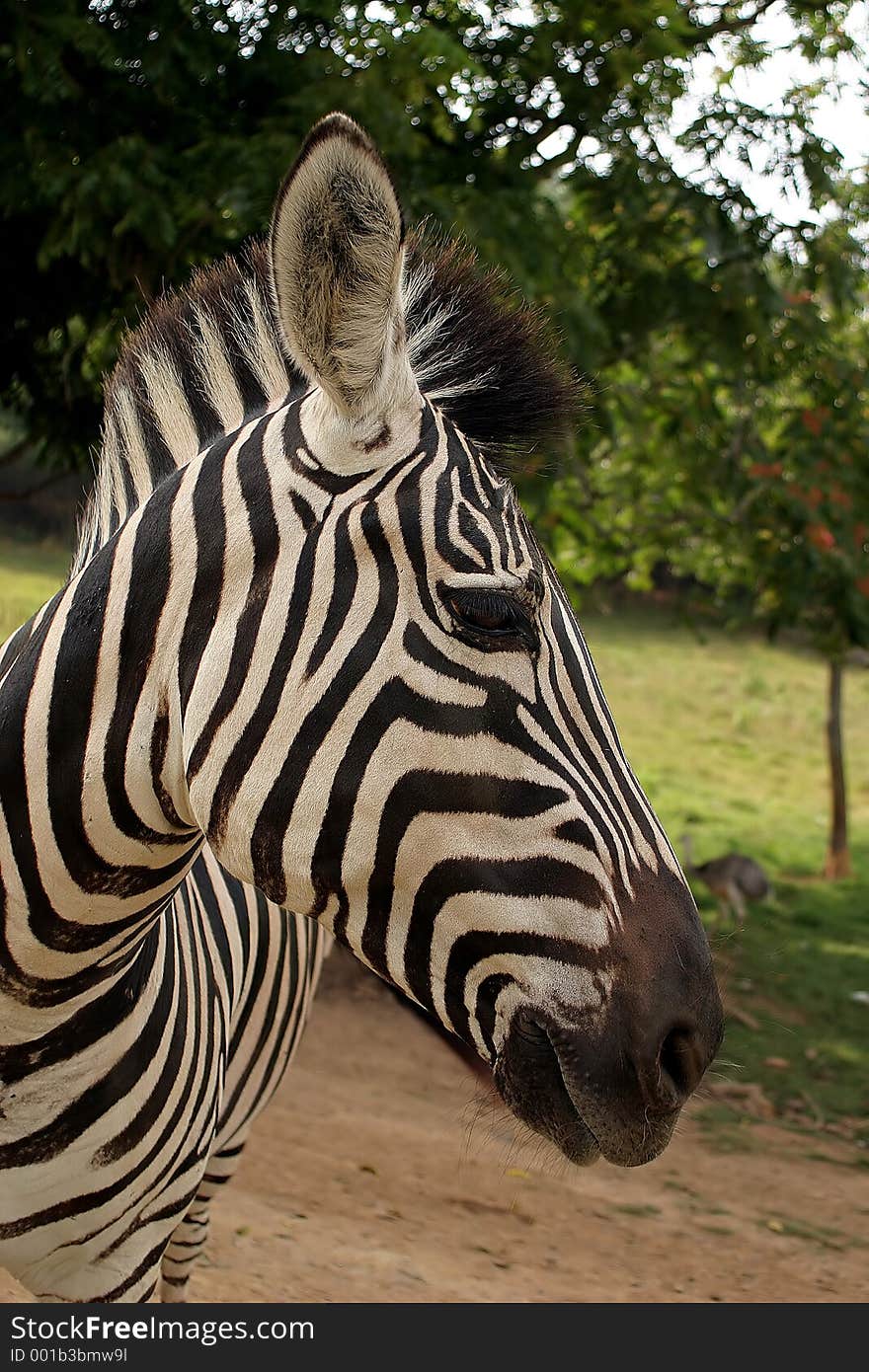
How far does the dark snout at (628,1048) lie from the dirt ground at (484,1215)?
2.69m

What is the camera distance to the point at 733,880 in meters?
11.4

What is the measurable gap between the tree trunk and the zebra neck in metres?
12.7

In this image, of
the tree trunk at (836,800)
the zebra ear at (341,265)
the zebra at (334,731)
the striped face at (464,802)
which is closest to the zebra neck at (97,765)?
the zebra at (334,731)

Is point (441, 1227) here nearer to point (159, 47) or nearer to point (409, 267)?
point (409, 267)

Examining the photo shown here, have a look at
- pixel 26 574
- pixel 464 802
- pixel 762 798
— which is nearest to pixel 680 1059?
pixel 464 802

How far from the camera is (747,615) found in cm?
1040

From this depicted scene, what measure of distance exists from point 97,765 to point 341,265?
87 centimetres

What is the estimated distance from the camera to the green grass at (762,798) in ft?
28.6

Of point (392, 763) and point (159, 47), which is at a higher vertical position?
point (159, 47)

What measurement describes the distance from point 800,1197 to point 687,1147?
91 centimetres

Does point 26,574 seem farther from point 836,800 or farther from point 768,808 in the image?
point 768,808

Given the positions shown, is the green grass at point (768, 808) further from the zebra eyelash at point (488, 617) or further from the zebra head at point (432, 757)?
the zebra eyelash at point (488, 617)
